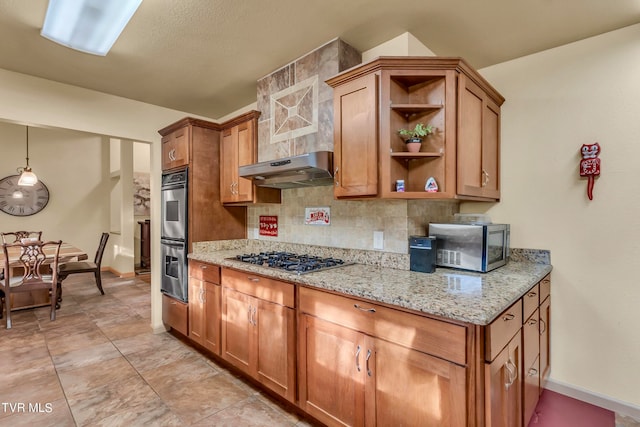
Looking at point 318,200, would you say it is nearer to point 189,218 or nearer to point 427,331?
point 189,218

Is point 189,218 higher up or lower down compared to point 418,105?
lower down

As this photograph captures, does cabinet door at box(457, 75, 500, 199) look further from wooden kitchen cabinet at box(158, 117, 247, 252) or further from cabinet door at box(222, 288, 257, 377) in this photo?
wooden kitchen cabinet at box(158, 117, 247, 252)

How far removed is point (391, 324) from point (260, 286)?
1027 mm

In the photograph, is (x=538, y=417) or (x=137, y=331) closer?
(x=538, y=417)

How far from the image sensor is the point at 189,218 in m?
3.02

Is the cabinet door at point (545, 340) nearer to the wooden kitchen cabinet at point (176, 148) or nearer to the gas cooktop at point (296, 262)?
the gas cooktop at point (296, 262)

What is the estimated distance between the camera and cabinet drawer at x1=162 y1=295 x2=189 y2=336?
3.02 meters

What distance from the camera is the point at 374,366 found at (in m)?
1.52

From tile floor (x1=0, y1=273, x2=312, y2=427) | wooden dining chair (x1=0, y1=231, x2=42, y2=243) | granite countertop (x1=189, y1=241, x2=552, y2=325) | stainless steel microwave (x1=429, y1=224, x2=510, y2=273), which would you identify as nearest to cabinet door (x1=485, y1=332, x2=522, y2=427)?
granite countertop (x1=189, y1=241, x2=552, y2=325)

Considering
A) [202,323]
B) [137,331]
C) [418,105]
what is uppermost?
[418,105]

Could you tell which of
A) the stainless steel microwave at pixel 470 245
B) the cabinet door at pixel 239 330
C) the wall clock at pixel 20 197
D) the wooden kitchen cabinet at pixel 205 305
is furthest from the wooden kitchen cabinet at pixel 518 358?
the wall clock at pixel 20 197

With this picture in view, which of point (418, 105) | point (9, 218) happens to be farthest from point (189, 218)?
point (9, 218)

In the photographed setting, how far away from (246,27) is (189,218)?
1.80 m

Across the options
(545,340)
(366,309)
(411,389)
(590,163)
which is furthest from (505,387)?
(590,163)
